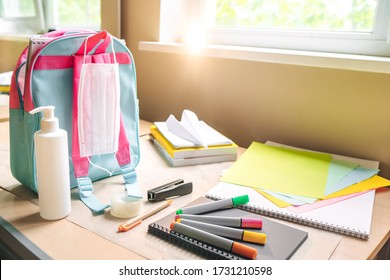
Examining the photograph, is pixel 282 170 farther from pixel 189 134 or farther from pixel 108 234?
pixel 108 234

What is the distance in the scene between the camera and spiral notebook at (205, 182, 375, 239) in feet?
1.94

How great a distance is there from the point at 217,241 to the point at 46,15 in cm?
136

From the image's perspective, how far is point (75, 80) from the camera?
66 cm

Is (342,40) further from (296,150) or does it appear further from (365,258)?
(365,258)

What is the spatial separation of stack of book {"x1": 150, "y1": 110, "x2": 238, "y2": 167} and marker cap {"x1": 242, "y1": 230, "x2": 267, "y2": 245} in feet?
1.10

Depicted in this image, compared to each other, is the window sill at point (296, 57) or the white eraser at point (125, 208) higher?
the window sill at point (296, 57)

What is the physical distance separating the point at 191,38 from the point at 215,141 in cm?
52

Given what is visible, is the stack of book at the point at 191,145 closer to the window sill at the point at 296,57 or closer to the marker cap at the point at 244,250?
the window sill at the point at 296,57

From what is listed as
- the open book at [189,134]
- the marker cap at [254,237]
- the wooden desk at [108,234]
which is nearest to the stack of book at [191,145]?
the open book at [189,134]

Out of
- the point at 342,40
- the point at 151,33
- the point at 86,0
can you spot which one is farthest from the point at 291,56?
the point at 86,0

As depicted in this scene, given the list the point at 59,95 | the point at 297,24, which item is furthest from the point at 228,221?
the point at 297,24

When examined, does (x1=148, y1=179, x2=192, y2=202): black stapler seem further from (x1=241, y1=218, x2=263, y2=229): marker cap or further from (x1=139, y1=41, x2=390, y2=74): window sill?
(x1=139, y1=41, x2=390, y2=74): window sill

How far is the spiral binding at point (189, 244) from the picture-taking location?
1.67ft

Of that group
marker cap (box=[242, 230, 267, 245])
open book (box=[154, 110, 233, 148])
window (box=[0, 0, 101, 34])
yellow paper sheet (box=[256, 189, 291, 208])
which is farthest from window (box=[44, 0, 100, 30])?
marker cap (box=[242, 230, 267, 245])
